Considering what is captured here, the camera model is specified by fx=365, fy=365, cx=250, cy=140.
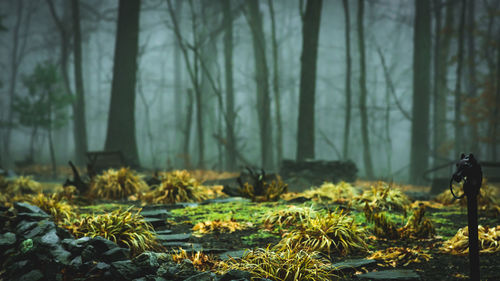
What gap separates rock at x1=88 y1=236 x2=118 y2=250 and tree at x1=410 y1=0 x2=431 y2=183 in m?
13.4

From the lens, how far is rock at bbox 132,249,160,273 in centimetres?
290

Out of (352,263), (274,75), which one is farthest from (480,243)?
(274,75)

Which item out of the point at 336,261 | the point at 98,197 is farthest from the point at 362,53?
the point at 336,261

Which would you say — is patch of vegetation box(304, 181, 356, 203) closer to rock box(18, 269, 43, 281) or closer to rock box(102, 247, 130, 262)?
rock box(102, 247, 130, 262)

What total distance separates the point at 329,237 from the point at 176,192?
350 centimetres

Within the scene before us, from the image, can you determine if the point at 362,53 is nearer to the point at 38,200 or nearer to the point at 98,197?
the point at 98,197

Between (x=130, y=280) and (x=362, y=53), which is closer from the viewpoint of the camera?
(x=130, y=280)

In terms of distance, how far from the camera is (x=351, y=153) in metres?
31.4

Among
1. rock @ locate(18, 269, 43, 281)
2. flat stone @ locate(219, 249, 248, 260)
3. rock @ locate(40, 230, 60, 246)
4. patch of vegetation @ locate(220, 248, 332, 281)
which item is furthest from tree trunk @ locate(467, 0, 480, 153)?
rock @ locate(18, 269, 43, 281)

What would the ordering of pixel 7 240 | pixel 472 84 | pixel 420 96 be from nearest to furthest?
pixel 7 240
pixel 420 96
pixel 472 84

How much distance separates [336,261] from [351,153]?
29.2 m

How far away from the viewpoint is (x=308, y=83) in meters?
12.1

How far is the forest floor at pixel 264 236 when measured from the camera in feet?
10.0

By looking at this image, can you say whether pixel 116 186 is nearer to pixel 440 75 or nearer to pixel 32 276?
pixel 32 276
